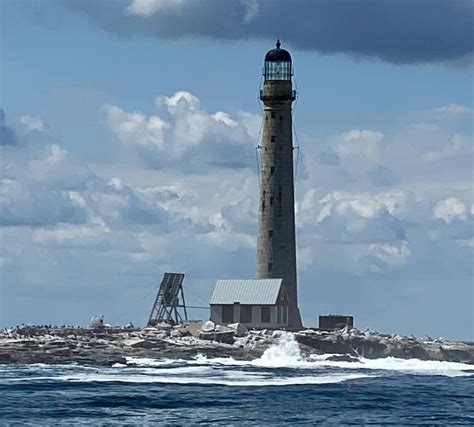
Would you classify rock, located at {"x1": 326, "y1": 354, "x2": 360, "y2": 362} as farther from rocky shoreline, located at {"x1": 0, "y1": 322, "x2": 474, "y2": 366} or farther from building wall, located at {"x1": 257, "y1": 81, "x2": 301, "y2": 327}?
building wall, located at {"x1": 257, "y1": 81, "x2": 301, "y2": 327}

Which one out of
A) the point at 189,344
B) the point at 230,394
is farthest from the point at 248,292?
the point at 230,394

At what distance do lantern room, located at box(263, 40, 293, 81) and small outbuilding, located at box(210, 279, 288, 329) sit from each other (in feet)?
44.6

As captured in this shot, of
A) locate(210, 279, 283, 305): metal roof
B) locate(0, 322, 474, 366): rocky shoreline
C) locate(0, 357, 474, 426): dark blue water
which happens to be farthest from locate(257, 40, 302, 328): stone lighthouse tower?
locate(0, 357, 474, 426): dark blue water

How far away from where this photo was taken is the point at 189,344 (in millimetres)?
77062

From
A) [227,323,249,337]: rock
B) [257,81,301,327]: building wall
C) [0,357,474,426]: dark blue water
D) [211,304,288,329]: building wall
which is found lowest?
[0,357,474,426]: dark blue water

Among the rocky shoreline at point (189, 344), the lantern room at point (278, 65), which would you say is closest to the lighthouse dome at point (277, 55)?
the lantern room at point (278, 65)

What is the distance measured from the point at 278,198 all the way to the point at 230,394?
96.0 ft

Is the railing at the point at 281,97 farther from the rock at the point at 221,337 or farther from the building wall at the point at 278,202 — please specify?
the rock at the point at 221,337

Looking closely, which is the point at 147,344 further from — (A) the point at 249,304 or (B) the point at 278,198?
(B) the point at 278,198

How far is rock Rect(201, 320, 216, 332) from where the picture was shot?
80406 millimetres

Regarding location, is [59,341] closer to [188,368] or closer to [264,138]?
[188,368]

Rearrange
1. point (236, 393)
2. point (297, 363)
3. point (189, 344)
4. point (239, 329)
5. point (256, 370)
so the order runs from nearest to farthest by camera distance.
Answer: point (236, 393), point (256, 370), point (297, 363), point (189, 344), point (239, 329)

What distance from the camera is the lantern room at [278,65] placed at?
88.4m

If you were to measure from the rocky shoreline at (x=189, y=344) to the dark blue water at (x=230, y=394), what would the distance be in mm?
1460
